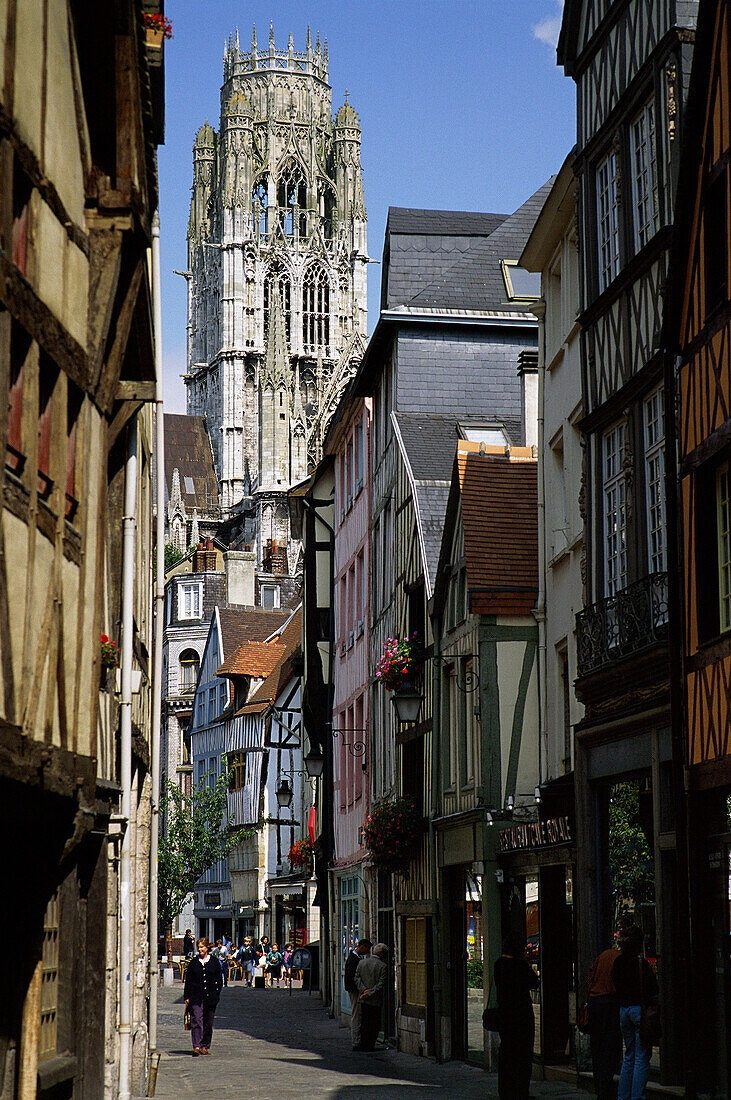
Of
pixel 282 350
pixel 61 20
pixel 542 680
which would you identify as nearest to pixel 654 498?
pixel 542 680

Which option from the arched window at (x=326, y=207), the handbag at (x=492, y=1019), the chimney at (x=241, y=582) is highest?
the arched window at (x=326, y=207)

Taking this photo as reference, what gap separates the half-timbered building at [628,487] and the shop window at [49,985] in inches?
180

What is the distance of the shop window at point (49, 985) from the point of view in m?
8.95

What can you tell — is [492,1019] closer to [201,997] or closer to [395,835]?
[395,835]

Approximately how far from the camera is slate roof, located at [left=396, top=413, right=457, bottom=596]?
20.7 meters

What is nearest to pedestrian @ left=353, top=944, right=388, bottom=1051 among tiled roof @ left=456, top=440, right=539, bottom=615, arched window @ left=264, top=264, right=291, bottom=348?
tiled roof @ left=456, top=440, right=539, bottom=615

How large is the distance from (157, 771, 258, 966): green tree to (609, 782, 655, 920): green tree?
128 ft

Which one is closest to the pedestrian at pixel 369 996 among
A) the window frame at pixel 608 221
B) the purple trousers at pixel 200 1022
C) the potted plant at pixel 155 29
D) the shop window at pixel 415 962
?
the shop window at pixel 415 962

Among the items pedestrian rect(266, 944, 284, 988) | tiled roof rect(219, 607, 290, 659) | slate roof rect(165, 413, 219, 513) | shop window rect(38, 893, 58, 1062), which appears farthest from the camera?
slate roof rect(165, 413, 219, 513)

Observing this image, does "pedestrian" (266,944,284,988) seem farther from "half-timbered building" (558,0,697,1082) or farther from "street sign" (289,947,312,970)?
"half-timbered building" (558,0,697,1082)

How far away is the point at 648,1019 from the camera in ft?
35.7

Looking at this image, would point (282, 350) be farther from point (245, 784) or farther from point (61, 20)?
point (61, 20)

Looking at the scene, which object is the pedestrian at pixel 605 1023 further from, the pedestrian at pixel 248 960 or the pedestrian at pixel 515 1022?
the pedestrian at pixel 248 960

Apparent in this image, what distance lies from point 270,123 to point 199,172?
6672 millimetres
